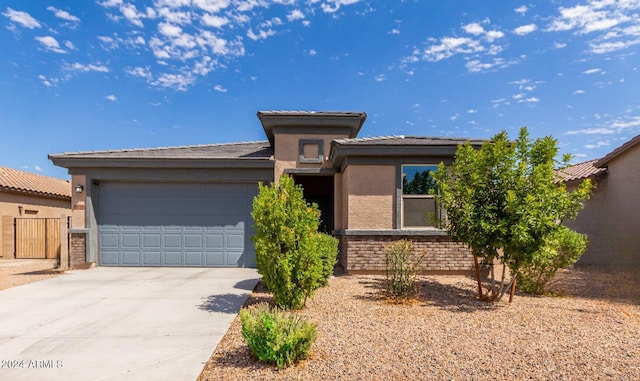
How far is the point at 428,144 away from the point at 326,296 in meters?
5.25

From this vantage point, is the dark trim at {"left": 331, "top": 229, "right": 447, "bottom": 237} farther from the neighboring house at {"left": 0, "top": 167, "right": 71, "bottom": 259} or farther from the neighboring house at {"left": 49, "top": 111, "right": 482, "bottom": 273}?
the neighboring house at {"left": 0, "top": 167, "right": 71, "bottom": 259}

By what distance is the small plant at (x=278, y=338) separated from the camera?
12.6 ft

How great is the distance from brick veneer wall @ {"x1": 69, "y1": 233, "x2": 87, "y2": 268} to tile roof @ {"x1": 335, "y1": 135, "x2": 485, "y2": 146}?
8989 millimetres

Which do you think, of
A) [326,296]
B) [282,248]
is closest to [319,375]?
[282,248]

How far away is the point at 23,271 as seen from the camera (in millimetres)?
10656

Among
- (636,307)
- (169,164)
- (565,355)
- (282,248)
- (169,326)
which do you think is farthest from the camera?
(169,164)

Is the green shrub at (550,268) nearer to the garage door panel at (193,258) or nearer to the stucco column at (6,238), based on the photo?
the garage door panel at (193,258)

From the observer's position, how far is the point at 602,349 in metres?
4.37

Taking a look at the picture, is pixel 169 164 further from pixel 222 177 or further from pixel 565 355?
pixel 565 355

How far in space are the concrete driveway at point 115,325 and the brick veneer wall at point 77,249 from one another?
1.59m

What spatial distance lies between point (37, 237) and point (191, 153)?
8.48m

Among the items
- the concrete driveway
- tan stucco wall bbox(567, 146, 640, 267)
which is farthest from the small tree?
tan stucco wall bbox(567, 146, 640, 267)

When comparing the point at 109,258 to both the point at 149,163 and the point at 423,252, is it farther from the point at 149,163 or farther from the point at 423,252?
the point at 423,252

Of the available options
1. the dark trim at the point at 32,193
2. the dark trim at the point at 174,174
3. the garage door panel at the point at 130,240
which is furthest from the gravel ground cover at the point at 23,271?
the dark trim at the point at 174,174
